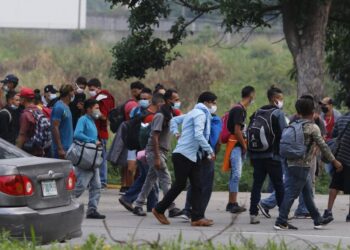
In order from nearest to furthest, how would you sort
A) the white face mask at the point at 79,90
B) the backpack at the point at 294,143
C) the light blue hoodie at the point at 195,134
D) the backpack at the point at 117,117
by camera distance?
1. the backpack at the point at 294,143
2. the light blue hoodie at the point at 195,134
3. the white face mask at the point at 79,90
4. the backpack at the point at 117,117

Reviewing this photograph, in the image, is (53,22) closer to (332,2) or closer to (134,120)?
(332,2)

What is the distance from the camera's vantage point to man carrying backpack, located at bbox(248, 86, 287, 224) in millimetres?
15219

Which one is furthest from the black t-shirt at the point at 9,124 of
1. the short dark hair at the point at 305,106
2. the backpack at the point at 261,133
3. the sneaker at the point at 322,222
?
the sneaker at the point at 322,222

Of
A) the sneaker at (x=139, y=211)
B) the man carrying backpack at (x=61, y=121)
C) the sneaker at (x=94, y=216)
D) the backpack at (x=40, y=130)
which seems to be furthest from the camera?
the man carrying backpack at (x=61, y=121)

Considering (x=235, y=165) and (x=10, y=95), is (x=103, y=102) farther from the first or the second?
(x=235, y=165)

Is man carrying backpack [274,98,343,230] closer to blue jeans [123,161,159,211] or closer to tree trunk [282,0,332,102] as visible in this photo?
blue jeans [123,161,159,211]

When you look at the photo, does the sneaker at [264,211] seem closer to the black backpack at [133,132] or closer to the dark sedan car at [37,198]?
the black backpack at [133,132]

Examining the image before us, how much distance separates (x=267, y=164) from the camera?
1529 cm

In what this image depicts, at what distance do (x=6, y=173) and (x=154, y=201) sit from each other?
580 cm

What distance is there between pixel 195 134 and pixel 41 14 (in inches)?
1834

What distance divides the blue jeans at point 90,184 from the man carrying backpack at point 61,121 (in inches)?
49.6

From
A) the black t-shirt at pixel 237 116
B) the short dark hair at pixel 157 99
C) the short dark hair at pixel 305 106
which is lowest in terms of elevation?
the black t-shirt at pixel 237 116

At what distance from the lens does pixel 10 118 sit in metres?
17.0

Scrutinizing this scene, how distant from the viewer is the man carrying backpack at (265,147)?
599 inches
